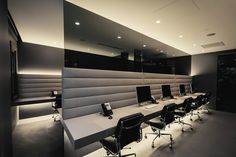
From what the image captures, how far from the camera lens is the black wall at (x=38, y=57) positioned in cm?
480

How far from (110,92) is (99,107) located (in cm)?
41

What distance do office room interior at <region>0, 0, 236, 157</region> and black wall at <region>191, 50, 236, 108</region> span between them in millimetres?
2066

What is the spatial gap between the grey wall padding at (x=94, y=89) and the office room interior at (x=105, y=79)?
0.7 inches

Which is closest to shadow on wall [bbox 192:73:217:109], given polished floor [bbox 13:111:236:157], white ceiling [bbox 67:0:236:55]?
polished floor [bbox 13:111:236:157]

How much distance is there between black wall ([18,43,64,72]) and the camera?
189 inches

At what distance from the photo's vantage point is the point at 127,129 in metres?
1.81

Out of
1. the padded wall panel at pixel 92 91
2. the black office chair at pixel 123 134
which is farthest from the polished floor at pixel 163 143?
the padded wall panel at pixel 92 91

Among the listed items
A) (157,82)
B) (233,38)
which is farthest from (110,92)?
(233,38)

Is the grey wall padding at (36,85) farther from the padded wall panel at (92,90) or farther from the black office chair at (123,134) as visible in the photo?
the black office chair at (123,134)

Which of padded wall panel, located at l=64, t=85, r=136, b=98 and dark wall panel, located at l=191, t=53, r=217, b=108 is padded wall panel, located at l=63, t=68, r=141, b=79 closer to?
padded wall panel, located at l=64, t=85, r=136, b=98

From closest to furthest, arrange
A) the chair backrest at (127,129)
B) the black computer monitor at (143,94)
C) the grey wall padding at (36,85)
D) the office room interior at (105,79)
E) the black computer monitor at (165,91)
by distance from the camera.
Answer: the chair backrest at (127,129) < the office room interior at (105,79) < the black computer monitor at (143,94) < the black computer monitor at (165,91) < the grey wall padding at (36,85)

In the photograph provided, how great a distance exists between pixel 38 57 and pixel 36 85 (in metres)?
1.16

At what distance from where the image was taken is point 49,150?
2658 millimetres

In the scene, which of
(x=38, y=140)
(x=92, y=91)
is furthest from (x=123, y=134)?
(x=38, y=140)
